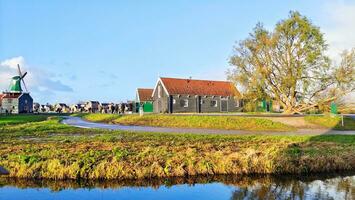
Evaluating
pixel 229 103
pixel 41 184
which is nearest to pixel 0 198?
pixel 41 184

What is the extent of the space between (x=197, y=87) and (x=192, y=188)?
53.5 meters

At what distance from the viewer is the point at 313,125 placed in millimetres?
34188

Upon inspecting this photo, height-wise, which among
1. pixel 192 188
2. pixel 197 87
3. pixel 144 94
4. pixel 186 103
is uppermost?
pixel 197 87

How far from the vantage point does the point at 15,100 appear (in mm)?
91500

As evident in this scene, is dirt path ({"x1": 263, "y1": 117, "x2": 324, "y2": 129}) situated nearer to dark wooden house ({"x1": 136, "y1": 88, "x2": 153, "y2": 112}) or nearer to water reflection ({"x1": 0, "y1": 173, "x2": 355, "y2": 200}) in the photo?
water reflection ({"x1": 0, "y1": 173, "x2": 355, "y2": 200})

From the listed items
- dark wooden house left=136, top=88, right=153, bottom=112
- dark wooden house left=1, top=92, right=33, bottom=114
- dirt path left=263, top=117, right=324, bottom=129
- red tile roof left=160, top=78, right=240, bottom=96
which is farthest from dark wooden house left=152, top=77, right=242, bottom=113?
dark wooden house left=1, top=92, right=33, bottom=114

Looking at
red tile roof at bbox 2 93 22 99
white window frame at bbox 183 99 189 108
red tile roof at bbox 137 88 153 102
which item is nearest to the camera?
white window frame at bbox 183 99 189 108

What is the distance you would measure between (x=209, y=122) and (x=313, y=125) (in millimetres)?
8983

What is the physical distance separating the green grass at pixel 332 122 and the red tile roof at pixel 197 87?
86.4 feet

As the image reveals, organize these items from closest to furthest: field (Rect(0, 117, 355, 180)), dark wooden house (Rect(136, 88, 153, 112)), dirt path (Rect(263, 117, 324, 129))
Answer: field (Rect(0, 117, 355, 180)), dirt path (Rect(263, 117, 324, 129)), dark wooden house (Rect(136, 88, 153, 112))

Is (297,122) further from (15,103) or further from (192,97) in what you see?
(15,103)

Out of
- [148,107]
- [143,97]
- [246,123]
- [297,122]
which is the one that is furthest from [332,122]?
[143,97]

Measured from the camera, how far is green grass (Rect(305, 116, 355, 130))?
33.2 m

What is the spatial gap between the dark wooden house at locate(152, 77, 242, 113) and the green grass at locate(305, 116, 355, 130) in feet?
86.9
